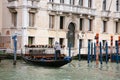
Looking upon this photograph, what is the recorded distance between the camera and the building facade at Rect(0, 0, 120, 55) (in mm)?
30000

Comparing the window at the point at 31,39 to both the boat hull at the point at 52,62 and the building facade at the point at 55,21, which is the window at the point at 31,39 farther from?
the boat hull at the point at 52,62

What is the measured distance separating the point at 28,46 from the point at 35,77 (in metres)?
10.6

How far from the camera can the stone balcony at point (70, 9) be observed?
31.4 m

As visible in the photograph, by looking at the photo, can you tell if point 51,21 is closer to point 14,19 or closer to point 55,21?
point 55,21

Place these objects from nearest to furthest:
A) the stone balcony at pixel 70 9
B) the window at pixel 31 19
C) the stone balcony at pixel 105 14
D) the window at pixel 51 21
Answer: the window at pixel 31 19, the stone balcony at pixel 70 9, the window at pixel 51 21, the stone balcony at pixel 105 14

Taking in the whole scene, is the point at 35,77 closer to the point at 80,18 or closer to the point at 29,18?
the point at 29,18

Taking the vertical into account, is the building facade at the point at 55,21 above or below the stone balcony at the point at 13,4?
below

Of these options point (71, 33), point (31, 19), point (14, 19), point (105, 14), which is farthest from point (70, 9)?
point (105, 14)

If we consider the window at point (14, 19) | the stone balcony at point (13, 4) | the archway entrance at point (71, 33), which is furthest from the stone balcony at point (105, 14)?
the stone balcony at point (13, 4)

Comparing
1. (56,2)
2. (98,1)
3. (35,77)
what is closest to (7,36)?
(56,2)

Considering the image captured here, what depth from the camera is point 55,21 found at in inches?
1254

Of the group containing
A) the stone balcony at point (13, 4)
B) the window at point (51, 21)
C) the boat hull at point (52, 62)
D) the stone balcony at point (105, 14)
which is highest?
the stone balcony at point (13, 4)

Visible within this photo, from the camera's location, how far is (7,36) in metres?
30.5

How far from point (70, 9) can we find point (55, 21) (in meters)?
1.60
